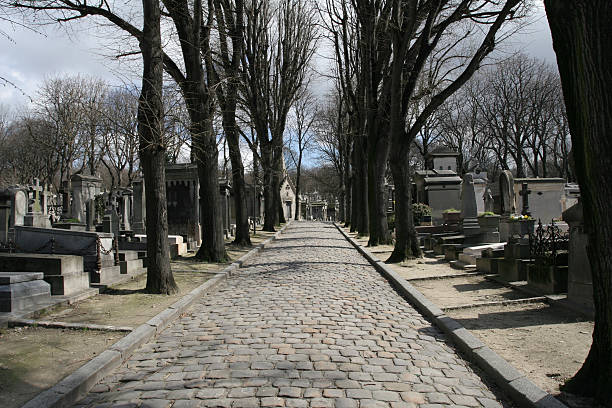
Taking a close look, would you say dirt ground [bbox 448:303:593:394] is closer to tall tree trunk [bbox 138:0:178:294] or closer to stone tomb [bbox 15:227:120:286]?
tall tree trunk [bbox 138:0:178:294]

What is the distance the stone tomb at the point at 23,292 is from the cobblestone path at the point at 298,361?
198 centimetres

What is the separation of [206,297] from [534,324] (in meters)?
5.33

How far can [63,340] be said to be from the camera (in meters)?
5.15

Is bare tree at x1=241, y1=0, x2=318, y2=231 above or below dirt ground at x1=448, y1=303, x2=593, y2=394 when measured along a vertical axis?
above

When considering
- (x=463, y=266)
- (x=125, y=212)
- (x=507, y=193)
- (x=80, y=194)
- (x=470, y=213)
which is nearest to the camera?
(x=463, y=266)

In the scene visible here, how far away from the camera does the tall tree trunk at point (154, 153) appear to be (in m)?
7.98

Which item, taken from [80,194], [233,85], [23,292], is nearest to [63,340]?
[23,292]

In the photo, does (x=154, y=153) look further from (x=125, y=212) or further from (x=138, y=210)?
(x=125, y=212)

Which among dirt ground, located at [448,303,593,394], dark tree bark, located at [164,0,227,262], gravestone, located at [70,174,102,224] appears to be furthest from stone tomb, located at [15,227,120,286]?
gravestone, located at [70,174,102,224]

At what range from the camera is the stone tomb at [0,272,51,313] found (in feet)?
19.1

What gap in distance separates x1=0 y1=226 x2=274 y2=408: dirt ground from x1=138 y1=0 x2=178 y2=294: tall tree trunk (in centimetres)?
50

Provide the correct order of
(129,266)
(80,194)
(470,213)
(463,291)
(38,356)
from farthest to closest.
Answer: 1. (80,194)
2. (470,213)
3. (129,266)
4. (463,291)
5. (38,356)

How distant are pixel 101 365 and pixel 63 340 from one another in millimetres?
1182

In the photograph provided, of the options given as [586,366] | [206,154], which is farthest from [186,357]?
[206,154]
